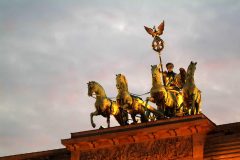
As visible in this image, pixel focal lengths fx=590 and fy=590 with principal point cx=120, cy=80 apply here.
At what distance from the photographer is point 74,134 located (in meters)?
20.0

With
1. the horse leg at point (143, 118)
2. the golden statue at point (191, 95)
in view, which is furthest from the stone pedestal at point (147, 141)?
the horse leg at point (143, 118)

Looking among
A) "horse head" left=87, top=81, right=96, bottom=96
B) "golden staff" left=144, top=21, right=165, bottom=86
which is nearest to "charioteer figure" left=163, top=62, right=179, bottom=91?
"golden staff" left=144, top=21, right=165, bottom=86

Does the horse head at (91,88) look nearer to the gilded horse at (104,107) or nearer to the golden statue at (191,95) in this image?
the gilded horse at (104,107)

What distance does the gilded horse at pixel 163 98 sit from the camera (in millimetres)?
19344

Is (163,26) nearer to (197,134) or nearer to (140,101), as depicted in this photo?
(140,101)

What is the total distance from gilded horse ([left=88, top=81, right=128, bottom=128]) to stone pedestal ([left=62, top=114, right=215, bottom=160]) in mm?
815

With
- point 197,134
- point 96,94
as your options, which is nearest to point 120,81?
point 96,94

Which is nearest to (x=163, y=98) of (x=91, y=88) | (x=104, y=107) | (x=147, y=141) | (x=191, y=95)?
(x=191, y=95)

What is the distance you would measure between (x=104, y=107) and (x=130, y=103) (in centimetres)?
90

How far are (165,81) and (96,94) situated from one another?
2568 mm

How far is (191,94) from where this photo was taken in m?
18.6

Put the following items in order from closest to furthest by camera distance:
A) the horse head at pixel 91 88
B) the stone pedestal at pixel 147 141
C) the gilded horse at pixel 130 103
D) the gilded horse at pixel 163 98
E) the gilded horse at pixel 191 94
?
the stone pedestal at pixel 147 141 < the gilded horse at pixel 191 94 < the gilded horse at pixel 163 98 < the gilded horse at pixel 130 103 < the horse head at pixel 91 88

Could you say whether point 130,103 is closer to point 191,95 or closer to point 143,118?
point 143,118

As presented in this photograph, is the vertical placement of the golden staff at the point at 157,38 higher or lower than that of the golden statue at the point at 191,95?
higher
